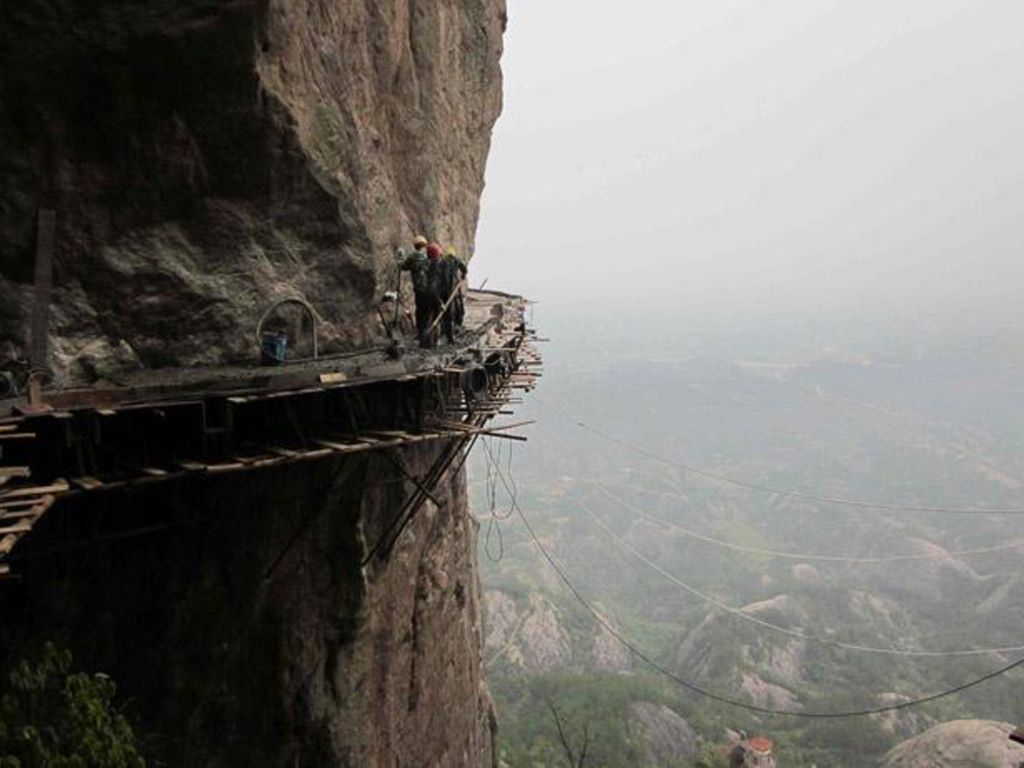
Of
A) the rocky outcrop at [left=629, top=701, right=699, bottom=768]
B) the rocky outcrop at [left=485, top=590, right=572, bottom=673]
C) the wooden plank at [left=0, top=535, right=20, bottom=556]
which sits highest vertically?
the wooden plank at [left=0, top=535, right=20, bottom=556]

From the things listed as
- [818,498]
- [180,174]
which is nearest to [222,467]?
[180,174]

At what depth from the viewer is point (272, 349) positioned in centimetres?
895

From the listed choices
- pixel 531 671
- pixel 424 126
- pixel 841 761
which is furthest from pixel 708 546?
pixel 424 126

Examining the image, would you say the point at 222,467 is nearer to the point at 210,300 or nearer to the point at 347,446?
the point at 347,446

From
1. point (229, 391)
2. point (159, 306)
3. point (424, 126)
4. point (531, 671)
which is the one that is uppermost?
point (424, 126)

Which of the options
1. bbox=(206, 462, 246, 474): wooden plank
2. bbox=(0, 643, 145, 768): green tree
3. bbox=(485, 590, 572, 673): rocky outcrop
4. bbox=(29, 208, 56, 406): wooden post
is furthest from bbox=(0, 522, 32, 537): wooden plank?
bbox=(485, 590, 572, 673): rocky outcrop

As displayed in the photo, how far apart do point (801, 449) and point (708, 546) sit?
2526 inches

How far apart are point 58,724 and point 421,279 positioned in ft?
24.3

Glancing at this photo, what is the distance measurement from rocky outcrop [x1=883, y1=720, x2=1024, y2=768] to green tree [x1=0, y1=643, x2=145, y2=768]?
31990mm

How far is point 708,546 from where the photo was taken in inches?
4289

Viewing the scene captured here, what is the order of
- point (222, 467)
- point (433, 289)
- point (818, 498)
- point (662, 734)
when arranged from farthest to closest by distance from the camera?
point (818, 498), point (662, 734), point (433, 289), point (222, 467)

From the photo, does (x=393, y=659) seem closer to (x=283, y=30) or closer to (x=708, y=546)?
(x=283, y=30)

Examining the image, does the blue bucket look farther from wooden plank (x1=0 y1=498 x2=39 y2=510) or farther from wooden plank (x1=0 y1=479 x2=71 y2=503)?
wooden plank (x1=0 y1=498 x2=39 y2=510)

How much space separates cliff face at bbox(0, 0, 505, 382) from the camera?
24.8 ft
